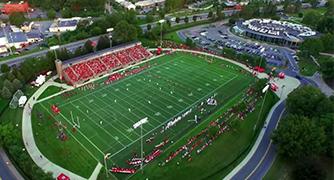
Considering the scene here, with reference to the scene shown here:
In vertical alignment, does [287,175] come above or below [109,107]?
below

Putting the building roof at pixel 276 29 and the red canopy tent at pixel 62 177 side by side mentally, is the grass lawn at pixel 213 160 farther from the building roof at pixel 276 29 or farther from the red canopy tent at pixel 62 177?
the building roof at pixel 276 29


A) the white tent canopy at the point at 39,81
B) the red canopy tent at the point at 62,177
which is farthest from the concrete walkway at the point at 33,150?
the white tent canopy at the point at 39,81

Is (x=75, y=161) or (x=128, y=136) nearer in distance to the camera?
(x=75, y=161)

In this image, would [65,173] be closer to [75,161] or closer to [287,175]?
[75,161]

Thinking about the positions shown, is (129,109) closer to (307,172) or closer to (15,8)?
(307,172)

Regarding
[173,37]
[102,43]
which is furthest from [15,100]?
[173,37]

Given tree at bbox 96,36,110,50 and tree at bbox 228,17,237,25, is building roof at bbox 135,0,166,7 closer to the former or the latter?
tree at bbox 228,17,237,25

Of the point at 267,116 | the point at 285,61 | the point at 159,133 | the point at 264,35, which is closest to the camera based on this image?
the point at 159,133

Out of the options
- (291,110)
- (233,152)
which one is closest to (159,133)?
(233,152)
